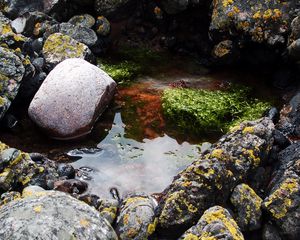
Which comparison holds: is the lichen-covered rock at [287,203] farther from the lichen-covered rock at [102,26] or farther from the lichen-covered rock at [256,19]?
the lichen-covered rock at [102,26]

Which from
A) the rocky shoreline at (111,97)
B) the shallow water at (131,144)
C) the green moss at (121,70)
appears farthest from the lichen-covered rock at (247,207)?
the green moss at (121,70)

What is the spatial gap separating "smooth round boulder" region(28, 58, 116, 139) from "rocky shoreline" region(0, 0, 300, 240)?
3cm

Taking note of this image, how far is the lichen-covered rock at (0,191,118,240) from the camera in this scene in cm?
644

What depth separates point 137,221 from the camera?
26.3ft

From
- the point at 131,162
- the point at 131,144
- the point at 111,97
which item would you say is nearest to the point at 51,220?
the point at 131,162

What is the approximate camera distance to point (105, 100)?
12.0 m

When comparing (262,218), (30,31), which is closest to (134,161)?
(262,218)

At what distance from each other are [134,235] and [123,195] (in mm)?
1807

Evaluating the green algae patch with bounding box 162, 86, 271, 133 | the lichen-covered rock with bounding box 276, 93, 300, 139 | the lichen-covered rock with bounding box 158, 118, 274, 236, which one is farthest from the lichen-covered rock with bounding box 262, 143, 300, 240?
the green algae patch with bounding box 162, 86, 271, 133

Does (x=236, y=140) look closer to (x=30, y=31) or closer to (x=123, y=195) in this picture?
(x=123, y=195)

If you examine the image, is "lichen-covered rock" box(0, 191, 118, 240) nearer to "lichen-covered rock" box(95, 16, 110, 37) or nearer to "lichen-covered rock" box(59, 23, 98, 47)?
"lichen-covered rock" box(59, 23, 98, 47)

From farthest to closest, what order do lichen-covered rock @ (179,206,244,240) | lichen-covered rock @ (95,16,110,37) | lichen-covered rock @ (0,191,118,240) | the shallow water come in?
lichen-covered rock @ (95,16,110,37)
the shallow water
lichen-covered rock @ (179,206,244,240)
lichen-covered rock @ (0,191,118,240)

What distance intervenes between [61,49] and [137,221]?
271 inches

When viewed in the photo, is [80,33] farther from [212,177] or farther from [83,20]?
[212,177]
